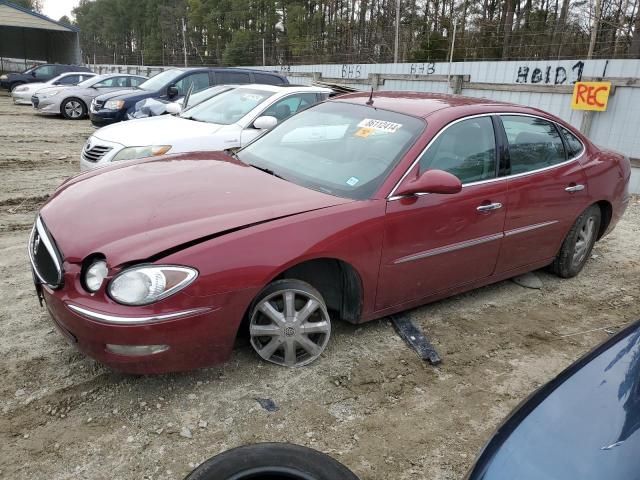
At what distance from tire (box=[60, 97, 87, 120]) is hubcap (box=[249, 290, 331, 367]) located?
15258 mm

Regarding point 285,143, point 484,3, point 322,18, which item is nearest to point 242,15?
point 322,18

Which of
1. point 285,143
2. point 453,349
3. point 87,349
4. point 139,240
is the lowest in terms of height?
point 453,349

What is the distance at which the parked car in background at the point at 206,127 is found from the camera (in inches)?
231

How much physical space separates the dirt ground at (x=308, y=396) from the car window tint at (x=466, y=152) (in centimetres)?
108

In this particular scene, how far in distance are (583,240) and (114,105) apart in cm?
967

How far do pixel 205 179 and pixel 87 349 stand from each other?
1265 mm

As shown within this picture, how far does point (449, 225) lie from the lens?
3.54m

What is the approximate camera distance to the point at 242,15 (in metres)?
59.9

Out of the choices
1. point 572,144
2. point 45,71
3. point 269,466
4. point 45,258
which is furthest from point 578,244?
point 45,71

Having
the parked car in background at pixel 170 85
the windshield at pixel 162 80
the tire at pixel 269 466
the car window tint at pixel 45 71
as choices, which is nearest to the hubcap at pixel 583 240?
the tire at pixel 269 466

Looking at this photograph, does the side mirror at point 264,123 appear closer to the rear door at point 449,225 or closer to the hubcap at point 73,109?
the rear door at point 449,225

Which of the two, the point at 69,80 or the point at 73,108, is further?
the point at 69,80

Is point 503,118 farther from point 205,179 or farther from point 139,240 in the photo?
point 139,240

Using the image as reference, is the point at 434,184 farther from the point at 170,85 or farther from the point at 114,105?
the point at 114,105
